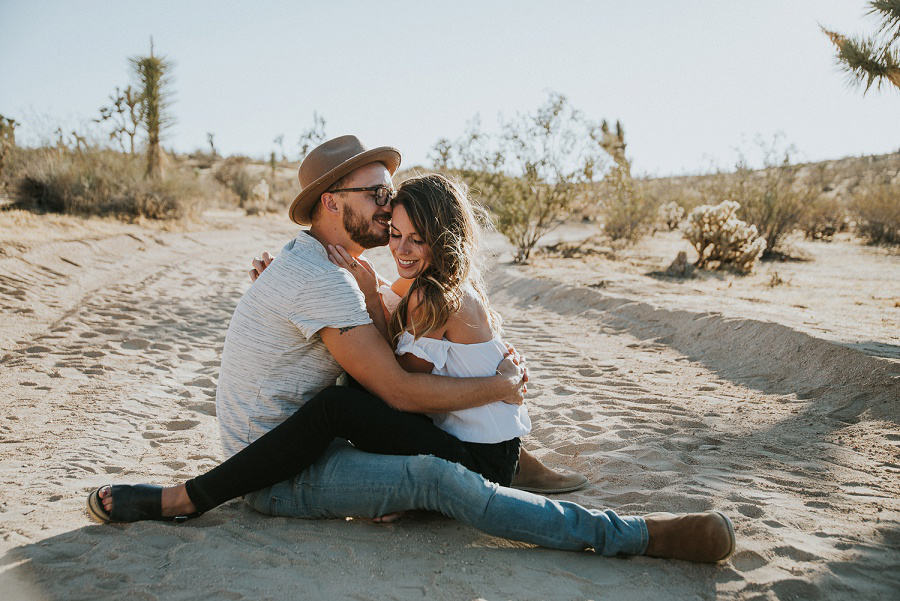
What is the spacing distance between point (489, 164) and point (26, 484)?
1104 centimetres

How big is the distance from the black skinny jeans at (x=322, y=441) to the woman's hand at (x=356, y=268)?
0.56 meters

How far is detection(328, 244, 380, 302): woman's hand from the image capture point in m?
2.83

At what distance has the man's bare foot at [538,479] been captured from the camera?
3045mm

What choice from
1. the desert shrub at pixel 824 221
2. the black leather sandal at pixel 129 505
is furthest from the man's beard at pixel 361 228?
the desert shrub at pixel 824 221

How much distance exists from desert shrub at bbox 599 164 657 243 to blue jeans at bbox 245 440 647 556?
12189 mm

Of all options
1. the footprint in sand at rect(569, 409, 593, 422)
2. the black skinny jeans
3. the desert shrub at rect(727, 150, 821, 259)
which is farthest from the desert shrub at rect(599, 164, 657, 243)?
the black skinny jeans

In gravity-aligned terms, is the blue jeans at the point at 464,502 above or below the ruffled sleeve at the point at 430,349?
below

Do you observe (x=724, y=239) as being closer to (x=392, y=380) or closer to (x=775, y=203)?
(x=775, y=203)

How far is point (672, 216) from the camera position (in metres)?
20.0

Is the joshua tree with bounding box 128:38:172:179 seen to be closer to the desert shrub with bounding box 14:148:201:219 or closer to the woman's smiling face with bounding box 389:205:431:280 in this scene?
the desert shrub with bounding box 14:148:201:219

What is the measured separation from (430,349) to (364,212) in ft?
2.44

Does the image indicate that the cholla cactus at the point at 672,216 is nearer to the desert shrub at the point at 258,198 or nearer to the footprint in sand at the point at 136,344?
the desert shrub at the point at 258,198

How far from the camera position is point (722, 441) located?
3717 millimetres

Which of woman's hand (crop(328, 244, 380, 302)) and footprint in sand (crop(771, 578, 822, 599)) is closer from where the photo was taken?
footprint in sand (crop(771, 578, 822, 599))
